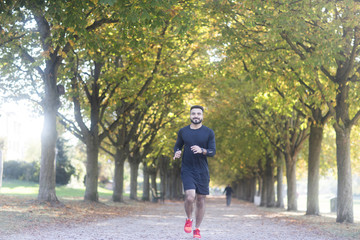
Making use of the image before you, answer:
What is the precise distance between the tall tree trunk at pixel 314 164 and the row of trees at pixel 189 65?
0.04 m

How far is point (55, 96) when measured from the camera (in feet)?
52.5

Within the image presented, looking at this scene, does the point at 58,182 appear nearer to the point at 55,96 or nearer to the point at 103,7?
the point at 55,96

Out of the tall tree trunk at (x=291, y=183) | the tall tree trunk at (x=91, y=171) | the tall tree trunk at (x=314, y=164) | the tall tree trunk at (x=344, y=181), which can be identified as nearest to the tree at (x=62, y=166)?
the tall tree trunk at (x=291, y=183)

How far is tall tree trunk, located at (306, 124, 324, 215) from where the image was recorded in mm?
19922

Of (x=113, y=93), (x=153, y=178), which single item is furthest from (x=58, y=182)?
(x=113, y=93)

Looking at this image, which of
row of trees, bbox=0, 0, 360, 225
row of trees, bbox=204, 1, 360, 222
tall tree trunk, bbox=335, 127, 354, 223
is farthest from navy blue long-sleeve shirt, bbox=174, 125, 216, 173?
tall tree trunk, bbox=335, 127, 354, 223

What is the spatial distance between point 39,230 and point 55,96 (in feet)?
22.9

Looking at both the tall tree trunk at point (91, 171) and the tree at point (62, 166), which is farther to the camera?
the tree at point (62, 166)

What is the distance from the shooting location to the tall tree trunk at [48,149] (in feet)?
51.1

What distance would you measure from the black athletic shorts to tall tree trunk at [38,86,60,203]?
357 inches

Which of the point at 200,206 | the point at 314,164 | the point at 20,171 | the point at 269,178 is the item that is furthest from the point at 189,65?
the point at 20,171

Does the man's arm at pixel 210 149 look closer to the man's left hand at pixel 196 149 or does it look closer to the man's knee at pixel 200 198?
the man's left hand at pixel 196 149

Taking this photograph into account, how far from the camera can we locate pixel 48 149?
1567cm

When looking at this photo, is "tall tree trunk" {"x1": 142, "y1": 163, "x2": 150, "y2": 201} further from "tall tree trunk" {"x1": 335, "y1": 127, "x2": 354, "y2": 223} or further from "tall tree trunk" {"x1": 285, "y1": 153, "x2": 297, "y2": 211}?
"tall tree trunk" {"x1": 335, "y1": 127, "x2": 354, "y2": 223}
